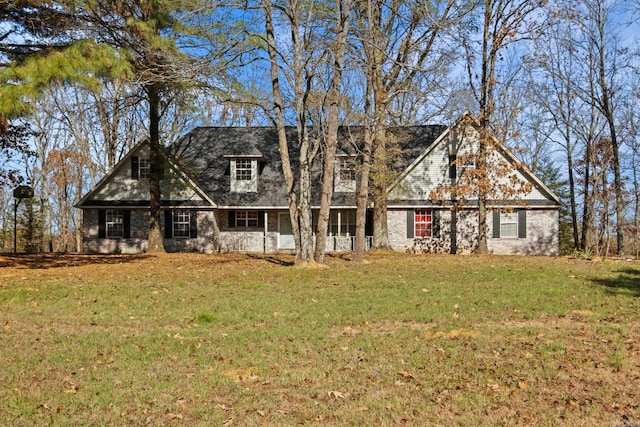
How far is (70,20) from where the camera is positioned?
47.9 feet

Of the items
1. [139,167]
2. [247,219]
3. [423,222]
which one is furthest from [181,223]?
[423,222]

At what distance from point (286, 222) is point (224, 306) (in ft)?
58.8

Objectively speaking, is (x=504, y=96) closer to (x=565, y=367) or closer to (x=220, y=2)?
(x=220, y=2)

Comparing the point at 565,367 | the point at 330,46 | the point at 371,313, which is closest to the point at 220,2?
the point at 330,46

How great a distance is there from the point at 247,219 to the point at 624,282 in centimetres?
1781

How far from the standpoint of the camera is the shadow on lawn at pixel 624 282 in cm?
1131

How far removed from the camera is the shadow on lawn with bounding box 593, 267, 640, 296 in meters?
11.3

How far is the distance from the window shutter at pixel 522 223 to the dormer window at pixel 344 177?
7744mm

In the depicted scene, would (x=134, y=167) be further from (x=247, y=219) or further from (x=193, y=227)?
(x=247, y=219)

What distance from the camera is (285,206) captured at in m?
25.6

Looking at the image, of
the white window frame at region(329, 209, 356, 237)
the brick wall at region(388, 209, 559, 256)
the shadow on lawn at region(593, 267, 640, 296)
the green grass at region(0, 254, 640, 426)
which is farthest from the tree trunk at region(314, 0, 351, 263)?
the white window frame at region(329, 209, 356, 237)

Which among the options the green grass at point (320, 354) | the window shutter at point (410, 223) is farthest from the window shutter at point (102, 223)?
the green grass at point (320, 354)

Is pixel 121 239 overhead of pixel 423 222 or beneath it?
beneath

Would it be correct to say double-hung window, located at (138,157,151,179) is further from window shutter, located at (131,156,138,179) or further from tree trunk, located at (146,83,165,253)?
tree trunk, located at (146,83,165,253)
